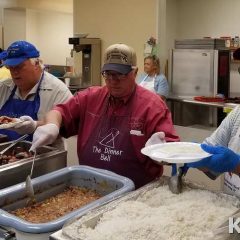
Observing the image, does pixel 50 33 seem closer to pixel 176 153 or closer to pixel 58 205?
pixel 58 205

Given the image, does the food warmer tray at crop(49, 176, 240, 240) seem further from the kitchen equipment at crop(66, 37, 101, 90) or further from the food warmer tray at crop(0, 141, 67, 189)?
the kitchen equipment at crop(66, 37, 101, 90)

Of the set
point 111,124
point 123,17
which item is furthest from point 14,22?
point 111,124

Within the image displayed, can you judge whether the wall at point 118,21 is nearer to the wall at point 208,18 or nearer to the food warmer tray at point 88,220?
the wall at point 208,18

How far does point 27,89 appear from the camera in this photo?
2.16 metres

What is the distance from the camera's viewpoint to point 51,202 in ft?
4.50

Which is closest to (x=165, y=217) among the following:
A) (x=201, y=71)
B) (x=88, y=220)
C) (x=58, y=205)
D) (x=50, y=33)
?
(x=88, y=220)

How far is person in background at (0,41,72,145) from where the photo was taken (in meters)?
2.08

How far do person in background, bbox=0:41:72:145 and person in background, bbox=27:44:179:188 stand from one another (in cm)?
29

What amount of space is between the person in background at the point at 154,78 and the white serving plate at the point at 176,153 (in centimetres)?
358

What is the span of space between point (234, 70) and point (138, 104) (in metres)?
4.04

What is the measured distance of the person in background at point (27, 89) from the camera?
2080mm

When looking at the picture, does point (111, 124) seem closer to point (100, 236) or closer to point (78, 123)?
point (78, 123)

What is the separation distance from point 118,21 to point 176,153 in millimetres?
4600

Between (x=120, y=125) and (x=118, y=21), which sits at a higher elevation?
(x=118, y=21)
